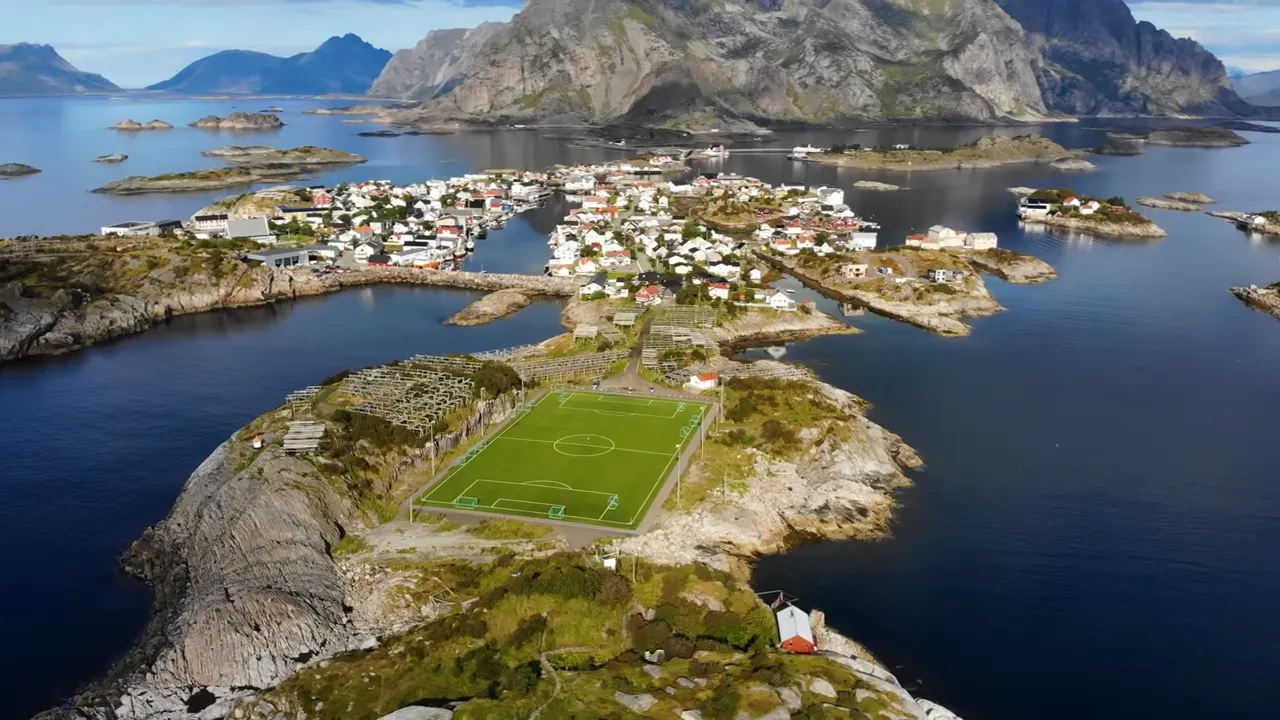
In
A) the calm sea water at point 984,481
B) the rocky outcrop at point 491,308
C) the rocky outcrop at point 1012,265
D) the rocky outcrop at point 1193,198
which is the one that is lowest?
the calm sea water at point 984,481

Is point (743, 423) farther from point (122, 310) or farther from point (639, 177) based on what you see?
point (639, 177)

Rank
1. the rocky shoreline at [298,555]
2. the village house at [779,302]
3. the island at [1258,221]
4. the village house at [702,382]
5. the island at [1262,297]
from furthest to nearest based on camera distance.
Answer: the island at [1258,221] < the island at [1262,297] < the village house at [779,302] < the village house at [702,382] < the rocky shoreline at [298,555]

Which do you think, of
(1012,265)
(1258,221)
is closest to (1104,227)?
(1258,221)

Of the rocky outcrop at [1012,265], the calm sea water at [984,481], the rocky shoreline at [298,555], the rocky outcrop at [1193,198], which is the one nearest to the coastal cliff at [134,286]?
the calm sea water at [984,481]

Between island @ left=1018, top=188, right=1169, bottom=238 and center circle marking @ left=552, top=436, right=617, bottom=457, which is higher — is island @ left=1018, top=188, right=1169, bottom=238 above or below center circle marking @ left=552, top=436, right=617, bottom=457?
above

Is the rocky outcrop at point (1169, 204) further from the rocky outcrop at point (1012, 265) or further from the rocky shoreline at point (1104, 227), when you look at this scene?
the rocky outcrop at point (1012, 265)

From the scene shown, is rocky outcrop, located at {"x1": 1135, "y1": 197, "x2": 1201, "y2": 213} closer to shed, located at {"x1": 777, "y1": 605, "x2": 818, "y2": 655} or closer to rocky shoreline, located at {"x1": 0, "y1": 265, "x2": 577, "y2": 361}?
rocky shoreline, located at {"x1": 0, "y1": 265, "x2": 577, "y2": 361}

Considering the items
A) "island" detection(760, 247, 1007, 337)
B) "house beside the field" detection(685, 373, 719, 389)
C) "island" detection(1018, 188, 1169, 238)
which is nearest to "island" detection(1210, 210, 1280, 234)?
"island" detection(1018, 188, 1169, 238)
